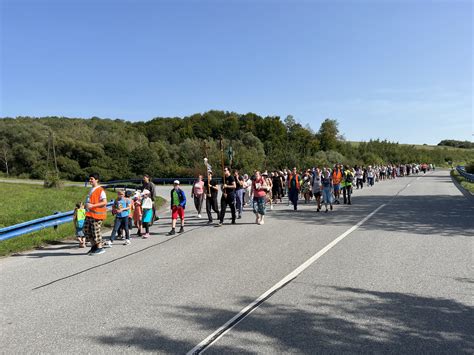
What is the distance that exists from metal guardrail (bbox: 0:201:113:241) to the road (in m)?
1.24

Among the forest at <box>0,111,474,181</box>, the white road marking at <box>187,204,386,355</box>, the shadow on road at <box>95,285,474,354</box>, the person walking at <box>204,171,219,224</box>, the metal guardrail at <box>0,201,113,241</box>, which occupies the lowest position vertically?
the shadow on road at <box>95,285,474,354</box>

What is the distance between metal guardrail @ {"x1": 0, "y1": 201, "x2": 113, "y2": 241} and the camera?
9.92 metres

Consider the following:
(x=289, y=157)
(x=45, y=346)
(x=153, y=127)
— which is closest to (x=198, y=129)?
(x=153, y=127)

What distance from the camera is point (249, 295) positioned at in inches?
221

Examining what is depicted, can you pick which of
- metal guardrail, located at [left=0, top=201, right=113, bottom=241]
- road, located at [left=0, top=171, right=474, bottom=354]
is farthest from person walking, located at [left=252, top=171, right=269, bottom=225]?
metal guardrail, located at [left=0, top=201, right=113, bottom=241]

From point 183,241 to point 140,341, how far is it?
5850 millimetres

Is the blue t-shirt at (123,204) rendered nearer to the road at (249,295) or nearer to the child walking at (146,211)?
the road at (249,295)

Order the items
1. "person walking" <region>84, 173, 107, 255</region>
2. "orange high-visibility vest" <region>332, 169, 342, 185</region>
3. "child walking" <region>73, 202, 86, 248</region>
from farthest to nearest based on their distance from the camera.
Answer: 1. "orange high-visibility vest" <region>332, 169, 342, 185</region>
2. "child walking" <region>73, 202, 86, 248</region>
3. "person walking" <region>84, 173, 107, 255</region>

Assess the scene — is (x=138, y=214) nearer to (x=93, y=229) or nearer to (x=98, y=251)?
(x=98, y=251)

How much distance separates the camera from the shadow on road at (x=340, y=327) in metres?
4.00

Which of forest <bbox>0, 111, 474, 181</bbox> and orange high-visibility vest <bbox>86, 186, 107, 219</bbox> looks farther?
forest <bbox>0, 111, 474, 181</bbox>

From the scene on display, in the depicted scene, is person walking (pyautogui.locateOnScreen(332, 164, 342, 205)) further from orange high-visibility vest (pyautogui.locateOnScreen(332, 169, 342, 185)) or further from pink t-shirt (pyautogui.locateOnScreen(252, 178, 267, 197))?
pink t-shirt (pyautogui.locateOnScreen(252, 178, 267, 197))

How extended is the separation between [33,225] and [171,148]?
6218 cm

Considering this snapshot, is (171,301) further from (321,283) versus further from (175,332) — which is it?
(321,283)
